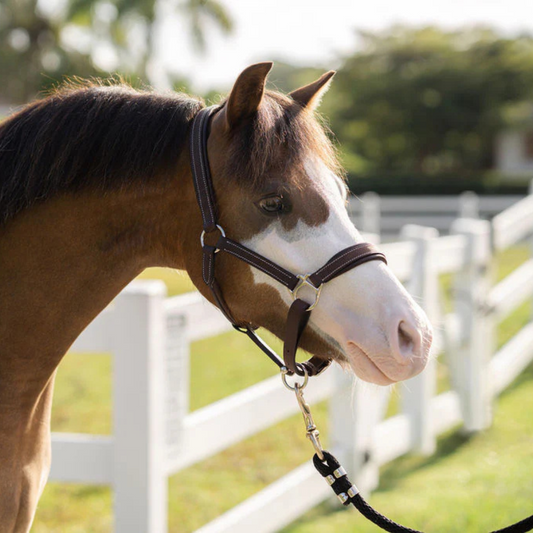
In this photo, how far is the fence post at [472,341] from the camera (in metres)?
5.52

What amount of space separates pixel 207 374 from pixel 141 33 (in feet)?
71.9

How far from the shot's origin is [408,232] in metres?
5.01

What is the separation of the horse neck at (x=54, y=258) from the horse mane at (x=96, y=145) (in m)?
0.05

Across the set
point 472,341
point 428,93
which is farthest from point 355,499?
point 428,93

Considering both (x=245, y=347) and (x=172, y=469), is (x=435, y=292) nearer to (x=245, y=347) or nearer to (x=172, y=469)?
(x=172, y=469)

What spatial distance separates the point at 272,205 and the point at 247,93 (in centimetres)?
31

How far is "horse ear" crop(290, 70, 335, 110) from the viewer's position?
6.59 feet

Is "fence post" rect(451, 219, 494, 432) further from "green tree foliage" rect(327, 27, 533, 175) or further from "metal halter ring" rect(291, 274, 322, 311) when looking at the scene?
"green tree foliage" rect(327, 27, 533, 175)

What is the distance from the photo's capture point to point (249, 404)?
3.42 m

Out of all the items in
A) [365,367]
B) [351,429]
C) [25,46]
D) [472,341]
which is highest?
[365,367]

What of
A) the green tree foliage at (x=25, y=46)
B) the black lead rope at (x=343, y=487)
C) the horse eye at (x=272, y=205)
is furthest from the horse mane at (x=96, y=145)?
the green tree foliage at (x=25, y=46)

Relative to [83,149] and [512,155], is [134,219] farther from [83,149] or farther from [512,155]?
[512,155]

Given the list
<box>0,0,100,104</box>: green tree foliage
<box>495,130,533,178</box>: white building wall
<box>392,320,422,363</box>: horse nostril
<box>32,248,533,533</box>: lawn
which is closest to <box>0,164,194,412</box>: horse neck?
<box>392,320,422,363</box>: horse nostril

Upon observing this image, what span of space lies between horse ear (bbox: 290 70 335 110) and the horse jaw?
0.31 metres
